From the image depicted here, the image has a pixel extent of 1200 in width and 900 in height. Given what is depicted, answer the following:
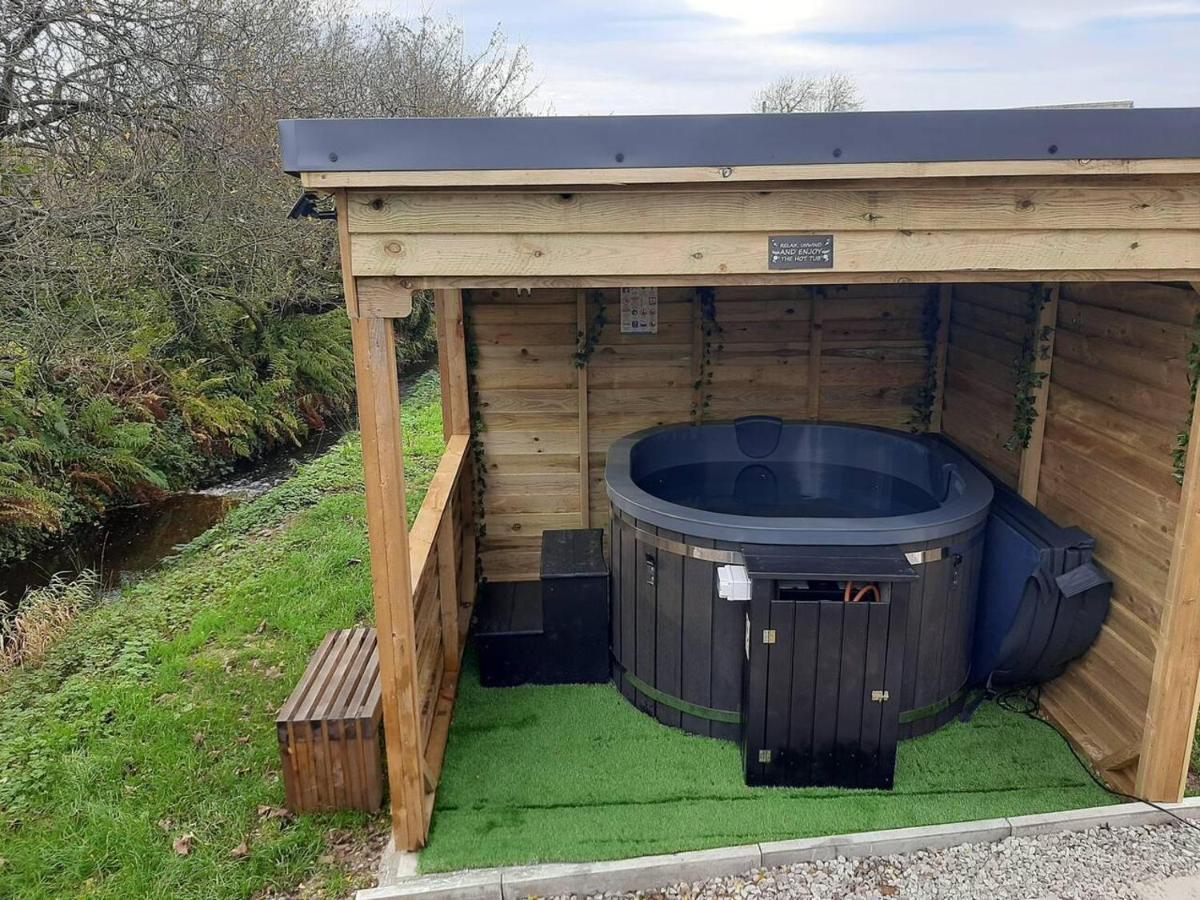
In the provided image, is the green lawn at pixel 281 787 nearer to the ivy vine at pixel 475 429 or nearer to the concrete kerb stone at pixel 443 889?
the concrete kerb stone at pixel 443 889

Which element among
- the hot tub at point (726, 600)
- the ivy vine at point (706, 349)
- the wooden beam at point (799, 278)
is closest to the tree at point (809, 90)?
the ivy vine at point (706, 349)

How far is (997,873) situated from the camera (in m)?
2.86

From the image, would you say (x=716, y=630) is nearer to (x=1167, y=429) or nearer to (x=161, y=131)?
(x=1167, y=429)

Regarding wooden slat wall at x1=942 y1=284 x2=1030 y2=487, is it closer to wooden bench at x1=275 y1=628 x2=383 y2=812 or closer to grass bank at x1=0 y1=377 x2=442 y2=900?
wooden bench at x1=275 y1=628 x2=383 y2=812

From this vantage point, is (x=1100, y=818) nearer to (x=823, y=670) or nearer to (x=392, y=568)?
(x=823, y=670)

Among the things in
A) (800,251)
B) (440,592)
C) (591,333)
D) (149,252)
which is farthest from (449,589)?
(149,252)

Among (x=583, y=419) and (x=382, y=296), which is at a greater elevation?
(x=382, y=296)

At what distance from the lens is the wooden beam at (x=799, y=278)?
2.57 m

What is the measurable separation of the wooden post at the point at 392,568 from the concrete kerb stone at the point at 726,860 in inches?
9.4

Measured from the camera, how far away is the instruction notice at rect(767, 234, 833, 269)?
253 centimetres

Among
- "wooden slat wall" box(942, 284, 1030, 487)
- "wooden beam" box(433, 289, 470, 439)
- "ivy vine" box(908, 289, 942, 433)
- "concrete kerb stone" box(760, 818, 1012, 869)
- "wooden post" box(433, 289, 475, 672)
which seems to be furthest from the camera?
"ivy vine" box(908, 289, 942, 433)

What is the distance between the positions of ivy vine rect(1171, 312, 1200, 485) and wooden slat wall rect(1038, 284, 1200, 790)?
0.11ft

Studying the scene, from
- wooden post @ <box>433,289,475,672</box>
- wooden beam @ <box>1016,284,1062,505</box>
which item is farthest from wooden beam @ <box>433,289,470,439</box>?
wooden beam @ <box>1016,284,1062,505</box>

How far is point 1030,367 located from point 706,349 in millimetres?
1702
